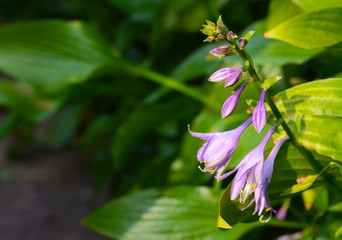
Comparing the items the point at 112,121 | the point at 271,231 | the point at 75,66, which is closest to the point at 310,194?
the point at 271,231

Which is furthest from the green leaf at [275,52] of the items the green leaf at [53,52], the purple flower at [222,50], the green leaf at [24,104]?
the green leaf at [24,104]

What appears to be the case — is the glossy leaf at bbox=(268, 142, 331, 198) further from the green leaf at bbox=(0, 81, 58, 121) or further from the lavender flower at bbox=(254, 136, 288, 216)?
the green leaf at bbox=(0, 81, 58, 121)

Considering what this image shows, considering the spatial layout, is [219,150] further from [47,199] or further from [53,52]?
[47,199]

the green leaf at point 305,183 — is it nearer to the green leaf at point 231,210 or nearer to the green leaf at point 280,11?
the green leaf at point 231,210

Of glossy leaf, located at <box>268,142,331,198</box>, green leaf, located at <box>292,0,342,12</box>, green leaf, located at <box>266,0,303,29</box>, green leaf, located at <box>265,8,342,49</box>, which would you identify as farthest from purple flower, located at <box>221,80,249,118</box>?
green leaf, located at <box>266,0,303,29</box>

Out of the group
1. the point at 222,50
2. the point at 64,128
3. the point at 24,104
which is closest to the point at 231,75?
the point at 222,50

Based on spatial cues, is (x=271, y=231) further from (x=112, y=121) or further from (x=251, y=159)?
(x=251, y=159)

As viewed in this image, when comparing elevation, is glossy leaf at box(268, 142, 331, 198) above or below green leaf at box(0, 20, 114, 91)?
below
